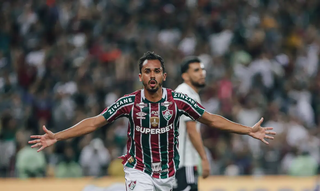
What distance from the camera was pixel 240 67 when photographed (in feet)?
43.7

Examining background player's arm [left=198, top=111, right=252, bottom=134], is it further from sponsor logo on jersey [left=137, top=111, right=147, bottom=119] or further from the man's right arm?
the man's right arm

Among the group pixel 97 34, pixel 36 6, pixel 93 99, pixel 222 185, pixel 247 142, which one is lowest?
pixel 222 185

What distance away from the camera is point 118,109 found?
5.79 metres

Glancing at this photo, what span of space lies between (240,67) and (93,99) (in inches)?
141

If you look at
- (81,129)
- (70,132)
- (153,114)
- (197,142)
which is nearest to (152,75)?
(153,114)

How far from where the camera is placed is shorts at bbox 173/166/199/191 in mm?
7246

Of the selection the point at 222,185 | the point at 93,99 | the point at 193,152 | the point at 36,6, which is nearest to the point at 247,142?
the point at 222,185

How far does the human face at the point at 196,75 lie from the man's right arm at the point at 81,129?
6.75ft

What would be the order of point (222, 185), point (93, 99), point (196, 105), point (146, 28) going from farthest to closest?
1. point (146, 28)
2. point (93, 99)
3. point (222, 185)
4. point (196, 105)

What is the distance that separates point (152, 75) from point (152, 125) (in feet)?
1.74

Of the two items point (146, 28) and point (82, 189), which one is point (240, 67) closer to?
point (146, 28)

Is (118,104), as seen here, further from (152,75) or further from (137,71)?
(137,71)

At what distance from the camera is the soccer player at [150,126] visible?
5762 mm

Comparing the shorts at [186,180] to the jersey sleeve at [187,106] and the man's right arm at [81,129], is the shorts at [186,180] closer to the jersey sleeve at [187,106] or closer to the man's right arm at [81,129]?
the jersey sleeve at [187,106]
